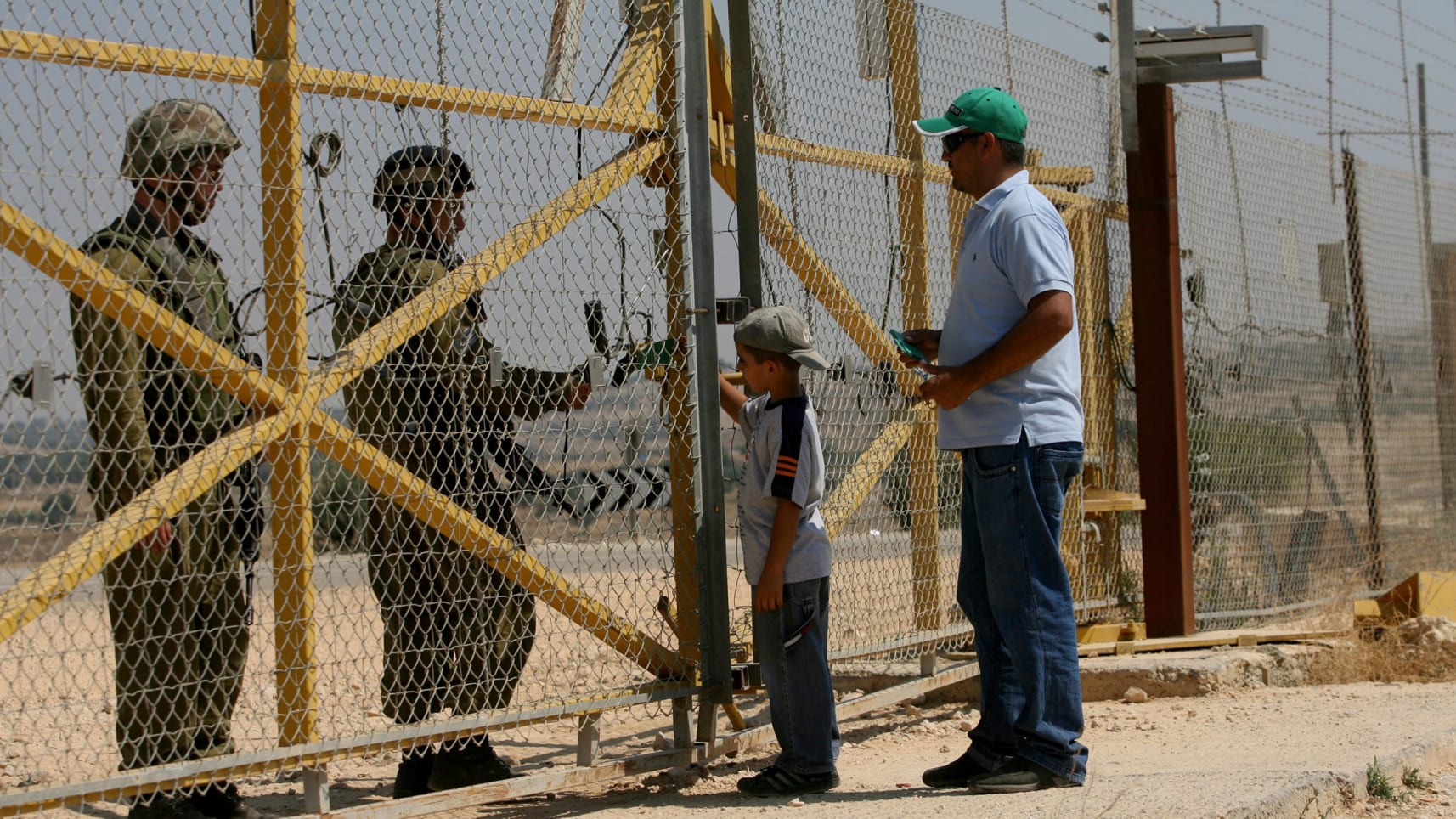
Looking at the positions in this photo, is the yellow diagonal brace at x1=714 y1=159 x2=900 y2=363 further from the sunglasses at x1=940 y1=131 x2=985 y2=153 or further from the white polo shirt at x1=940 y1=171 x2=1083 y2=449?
the white polo shirt at x1=940 y1=171 x2=1083 y2=449

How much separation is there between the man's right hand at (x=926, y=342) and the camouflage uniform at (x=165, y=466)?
6.33ft

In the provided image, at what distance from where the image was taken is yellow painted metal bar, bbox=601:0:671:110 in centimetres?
471

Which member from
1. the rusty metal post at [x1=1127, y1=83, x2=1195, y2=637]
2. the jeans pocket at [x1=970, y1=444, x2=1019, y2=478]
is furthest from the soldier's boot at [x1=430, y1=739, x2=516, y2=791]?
the rusty metal post at [x1=1127, y1=83, x2=1195, y2=637]

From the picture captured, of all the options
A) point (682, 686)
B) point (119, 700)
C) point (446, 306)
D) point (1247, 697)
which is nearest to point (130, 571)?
point (119, 700)

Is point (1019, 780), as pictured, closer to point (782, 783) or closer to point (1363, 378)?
point (782, 783)

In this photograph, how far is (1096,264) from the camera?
24.3ft

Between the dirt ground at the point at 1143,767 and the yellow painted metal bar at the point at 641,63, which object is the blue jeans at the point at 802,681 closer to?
the dirt ground at the point at 1143,767

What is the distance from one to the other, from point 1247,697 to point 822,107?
3049 millimetres

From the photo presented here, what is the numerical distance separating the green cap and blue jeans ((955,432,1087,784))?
911mm

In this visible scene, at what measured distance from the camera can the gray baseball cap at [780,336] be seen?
451cm

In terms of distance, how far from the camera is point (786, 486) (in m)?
4.45

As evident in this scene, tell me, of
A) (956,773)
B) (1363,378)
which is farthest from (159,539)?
(1363,378)

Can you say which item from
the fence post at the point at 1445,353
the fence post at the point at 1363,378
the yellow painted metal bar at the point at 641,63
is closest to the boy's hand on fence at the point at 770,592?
the yellow painted metal bar at the point at 641,63

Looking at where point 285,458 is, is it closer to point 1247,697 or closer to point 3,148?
point 3,148
